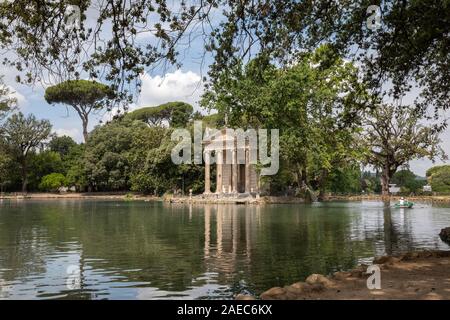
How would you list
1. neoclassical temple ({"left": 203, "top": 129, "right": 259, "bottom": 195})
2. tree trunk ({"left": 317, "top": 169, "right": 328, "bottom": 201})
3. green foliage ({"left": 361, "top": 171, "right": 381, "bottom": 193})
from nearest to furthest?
tree trunk ({"left": 317, "top": 169, "right": 328, "bottom": 201}) < neoclassical temple ({"left": 203, "top": 129, "right": 259, "bottom": 195}) < green foliage ({"left": 361, "top": 171, "right": 381, "bottom": 193})

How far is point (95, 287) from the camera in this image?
460 inches

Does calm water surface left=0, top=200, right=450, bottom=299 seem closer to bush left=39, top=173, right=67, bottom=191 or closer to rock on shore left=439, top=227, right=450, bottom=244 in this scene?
rock on shore left=439, top=227, right=450, bottom=244

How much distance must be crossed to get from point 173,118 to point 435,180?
151 feet

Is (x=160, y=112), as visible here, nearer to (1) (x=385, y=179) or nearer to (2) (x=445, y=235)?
(1) (x=385, y=179)

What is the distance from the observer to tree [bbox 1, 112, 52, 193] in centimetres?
9056

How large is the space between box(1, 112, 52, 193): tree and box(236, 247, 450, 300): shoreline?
288 ft

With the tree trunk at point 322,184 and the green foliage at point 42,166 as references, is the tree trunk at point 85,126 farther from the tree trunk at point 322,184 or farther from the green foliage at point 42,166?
the tree trunk at point 322,184

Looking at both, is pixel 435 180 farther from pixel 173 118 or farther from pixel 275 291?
pixel 275 291

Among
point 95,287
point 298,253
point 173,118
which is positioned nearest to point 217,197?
point 173,118

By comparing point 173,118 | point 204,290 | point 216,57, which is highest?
point 173,118

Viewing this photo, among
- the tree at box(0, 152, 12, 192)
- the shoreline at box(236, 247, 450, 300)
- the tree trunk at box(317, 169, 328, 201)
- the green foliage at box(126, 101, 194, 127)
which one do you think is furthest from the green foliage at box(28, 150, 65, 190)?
the shoreline at box(236, 247, 450, 300)

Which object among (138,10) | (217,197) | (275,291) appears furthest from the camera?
(217,197)

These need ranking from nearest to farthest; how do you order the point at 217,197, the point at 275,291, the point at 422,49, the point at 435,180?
1. the point at 275,291
2. the point at 422,49
3. the point at 217,197
4. the point at 435,180

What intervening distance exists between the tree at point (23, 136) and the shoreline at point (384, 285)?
87703 mm
